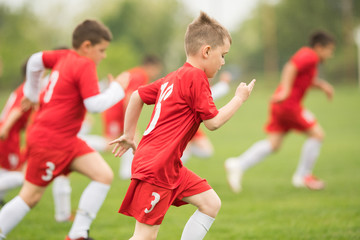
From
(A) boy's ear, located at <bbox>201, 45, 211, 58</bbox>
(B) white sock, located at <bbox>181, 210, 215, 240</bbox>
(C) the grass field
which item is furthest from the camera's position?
(C) the grass field

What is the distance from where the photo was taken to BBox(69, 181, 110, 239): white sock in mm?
3639

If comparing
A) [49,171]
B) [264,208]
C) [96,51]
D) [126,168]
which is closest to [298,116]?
[264,208]

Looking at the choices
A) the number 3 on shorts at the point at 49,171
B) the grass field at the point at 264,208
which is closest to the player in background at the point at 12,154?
the grass field at the point at 264,208

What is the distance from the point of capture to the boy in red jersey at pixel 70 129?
11.6 feet

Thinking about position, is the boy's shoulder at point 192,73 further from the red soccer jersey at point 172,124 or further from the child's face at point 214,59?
the child's face at point 214,59

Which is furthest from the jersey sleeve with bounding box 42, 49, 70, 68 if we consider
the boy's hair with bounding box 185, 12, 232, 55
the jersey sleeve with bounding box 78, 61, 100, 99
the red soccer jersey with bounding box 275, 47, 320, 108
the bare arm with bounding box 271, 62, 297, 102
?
the red soccer jersey with bounding box 275, 47, 320, 108

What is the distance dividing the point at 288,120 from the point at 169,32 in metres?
51.8

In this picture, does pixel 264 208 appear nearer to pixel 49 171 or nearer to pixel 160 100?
pixel 49 171

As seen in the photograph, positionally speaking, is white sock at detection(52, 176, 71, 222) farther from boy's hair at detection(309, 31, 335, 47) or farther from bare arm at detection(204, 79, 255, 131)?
boy's hair at detection(309, 31, 335, 47)

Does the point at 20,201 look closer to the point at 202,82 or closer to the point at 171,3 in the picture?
the point at 202,82

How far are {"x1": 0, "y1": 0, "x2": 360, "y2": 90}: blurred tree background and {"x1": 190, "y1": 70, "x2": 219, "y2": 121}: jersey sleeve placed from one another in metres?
38.3

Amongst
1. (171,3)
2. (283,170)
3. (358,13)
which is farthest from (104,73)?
(283,170)

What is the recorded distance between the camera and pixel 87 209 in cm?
370

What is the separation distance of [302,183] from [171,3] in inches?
2167
